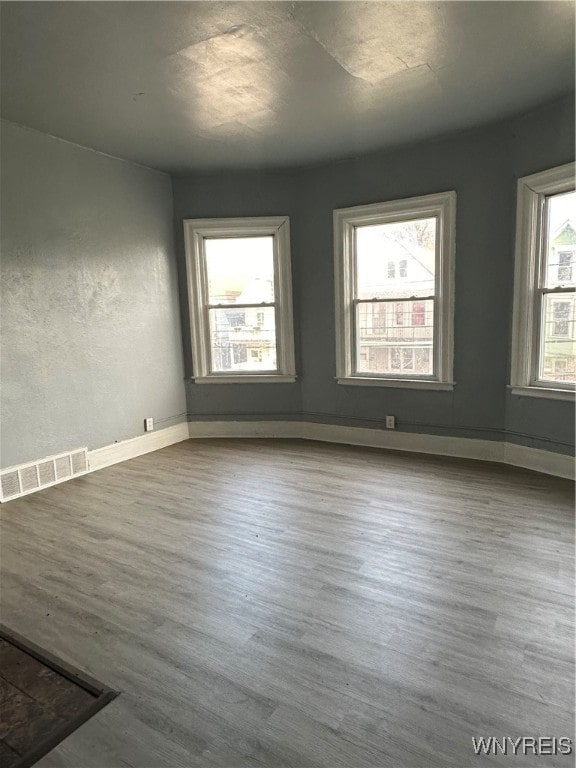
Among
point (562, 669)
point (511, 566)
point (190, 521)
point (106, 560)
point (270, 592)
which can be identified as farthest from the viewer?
point (190, 521)

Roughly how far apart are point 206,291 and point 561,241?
3.23m

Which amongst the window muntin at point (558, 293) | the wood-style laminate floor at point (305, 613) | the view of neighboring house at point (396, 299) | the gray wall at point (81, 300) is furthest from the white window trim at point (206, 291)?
the window muntin at point (558, 293)

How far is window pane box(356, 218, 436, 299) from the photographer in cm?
416

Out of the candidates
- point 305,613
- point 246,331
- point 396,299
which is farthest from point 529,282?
point 305,613

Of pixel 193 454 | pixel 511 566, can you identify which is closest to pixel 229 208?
pixel 193 454

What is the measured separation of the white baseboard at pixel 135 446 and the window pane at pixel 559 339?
3.50 m

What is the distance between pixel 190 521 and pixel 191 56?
2745 mm

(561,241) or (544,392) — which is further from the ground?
(561,241)

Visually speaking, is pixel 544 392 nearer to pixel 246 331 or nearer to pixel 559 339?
pixel 559 339

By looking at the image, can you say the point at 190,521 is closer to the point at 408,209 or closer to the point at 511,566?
the point at 511,566

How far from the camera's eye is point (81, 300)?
13.0ft

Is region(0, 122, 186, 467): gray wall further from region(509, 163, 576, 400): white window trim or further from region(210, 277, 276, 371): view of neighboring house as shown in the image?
region(509, 163, 576, 400): white window trim

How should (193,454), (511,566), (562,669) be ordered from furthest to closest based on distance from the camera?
(193,454), (511,566), (562,669)

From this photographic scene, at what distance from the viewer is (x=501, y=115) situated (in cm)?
350
